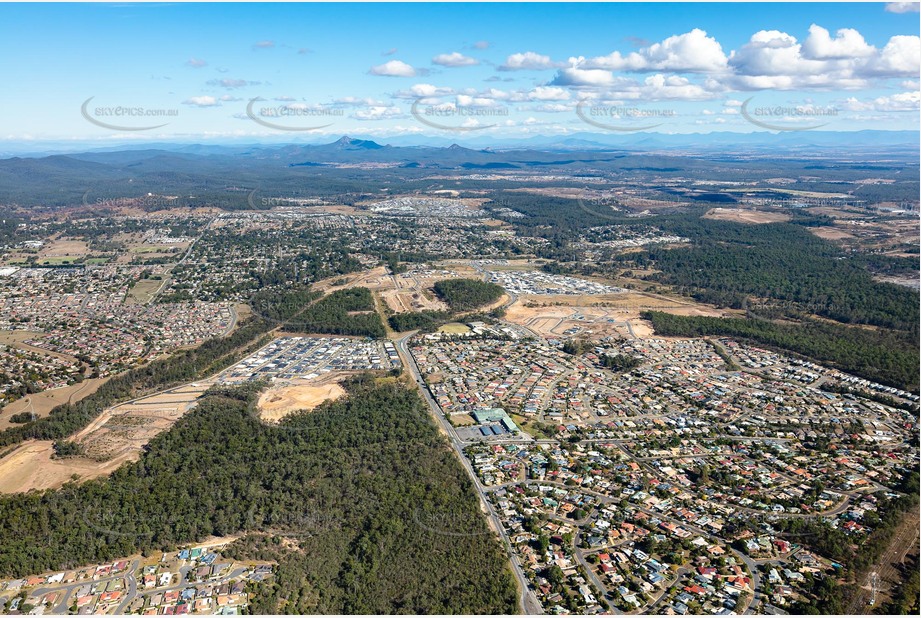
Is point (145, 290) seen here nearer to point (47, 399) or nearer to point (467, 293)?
point (47, 399)

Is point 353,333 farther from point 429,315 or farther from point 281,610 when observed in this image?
point 281,610

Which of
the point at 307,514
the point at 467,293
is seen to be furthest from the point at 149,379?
the point at 467,293

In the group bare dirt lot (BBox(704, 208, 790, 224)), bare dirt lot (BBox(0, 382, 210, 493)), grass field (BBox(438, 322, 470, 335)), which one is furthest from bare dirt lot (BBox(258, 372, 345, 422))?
bare dirt lot (BBox(704, 208, 790, 224))

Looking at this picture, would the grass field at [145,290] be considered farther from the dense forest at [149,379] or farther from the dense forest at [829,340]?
the dense forest at [829,340]

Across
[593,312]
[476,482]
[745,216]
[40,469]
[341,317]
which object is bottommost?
[593,312]

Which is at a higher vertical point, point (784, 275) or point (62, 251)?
point (62, 251)

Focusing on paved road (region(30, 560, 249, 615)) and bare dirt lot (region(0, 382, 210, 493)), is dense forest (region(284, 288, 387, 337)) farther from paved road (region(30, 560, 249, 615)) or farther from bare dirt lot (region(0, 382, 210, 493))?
paved road (region(30, 560, 249, 615))

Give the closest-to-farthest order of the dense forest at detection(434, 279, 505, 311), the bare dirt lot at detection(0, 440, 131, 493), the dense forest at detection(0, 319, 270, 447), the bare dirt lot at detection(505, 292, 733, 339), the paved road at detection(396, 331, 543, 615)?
the paved road at detection(396, 331, 543, 615), the bare dirt lot at detection(0, 440, 131, 493), the dense forest at detection(0, 319, 270, 447), the bare dirt lot at detection(505, 292, 733, 339), the dense forest at detection(434, 279, 505, 311)
